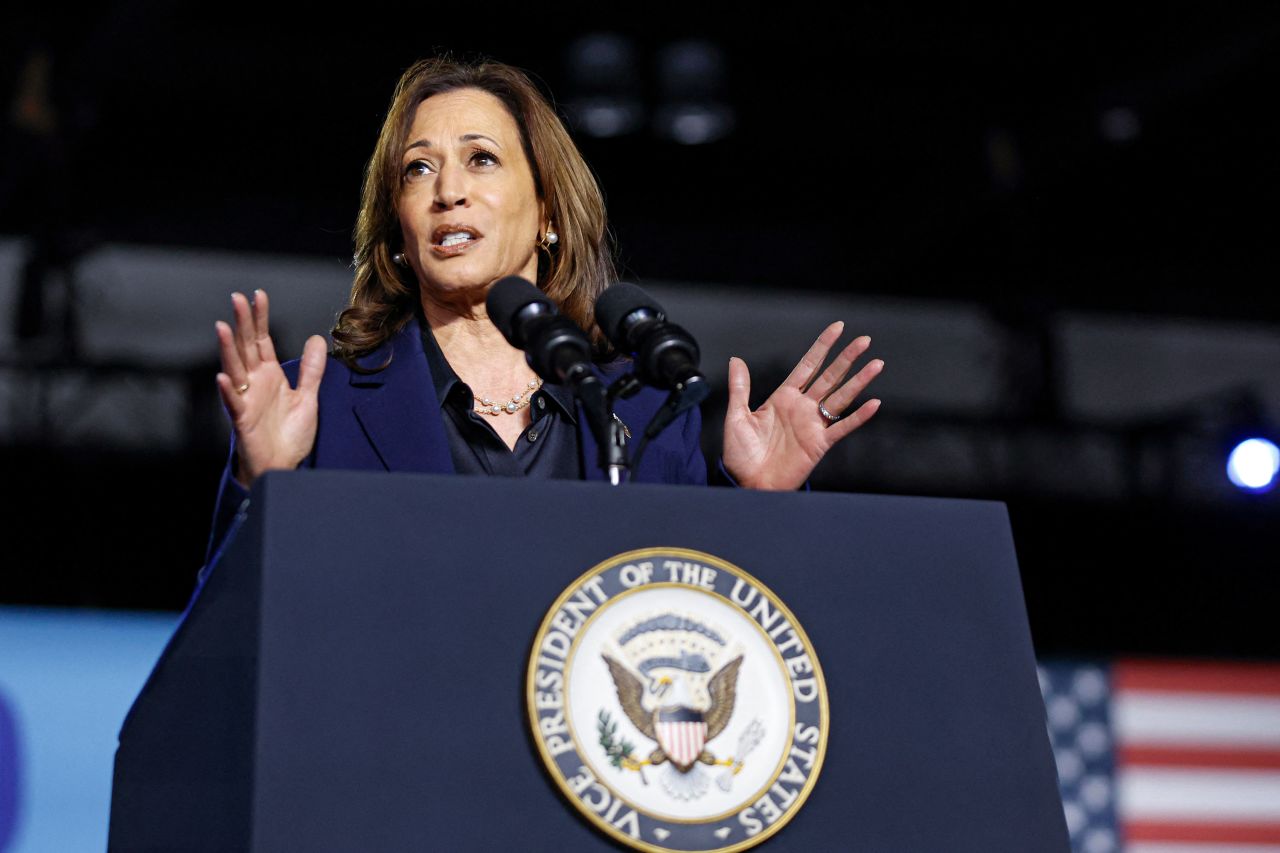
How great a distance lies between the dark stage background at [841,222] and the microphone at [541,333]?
4.39 metres

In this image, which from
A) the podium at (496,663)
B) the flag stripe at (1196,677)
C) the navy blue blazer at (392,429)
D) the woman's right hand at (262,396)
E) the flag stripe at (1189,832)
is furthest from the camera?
the flag stripe at (1196,677)

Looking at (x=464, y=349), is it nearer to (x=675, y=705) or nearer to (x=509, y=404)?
(x=509, y=404)

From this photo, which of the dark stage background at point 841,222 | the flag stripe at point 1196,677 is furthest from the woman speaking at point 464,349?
the flag stripe at point 1196,677

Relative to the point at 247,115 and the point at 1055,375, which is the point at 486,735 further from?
the point at 1055,375

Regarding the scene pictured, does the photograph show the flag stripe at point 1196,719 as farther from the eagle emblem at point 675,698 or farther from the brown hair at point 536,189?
the eagle emblem at point 675,698

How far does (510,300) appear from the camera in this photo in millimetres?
1312

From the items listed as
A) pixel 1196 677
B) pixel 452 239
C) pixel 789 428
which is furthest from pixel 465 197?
pixel 1196 677

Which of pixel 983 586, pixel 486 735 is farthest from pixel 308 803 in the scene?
pixel 983 586

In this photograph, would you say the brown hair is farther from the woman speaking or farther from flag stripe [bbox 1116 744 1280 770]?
flag stripe [bbox 1116 744 1280 770]

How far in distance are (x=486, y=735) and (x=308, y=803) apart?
114 millimetres

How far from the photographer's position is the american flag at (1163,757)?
5773mm

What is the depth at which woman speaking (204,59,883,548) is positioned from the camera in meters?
1.46

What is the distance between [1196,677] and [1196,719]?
0.22 meters

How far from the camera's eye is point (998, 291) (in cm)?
740
